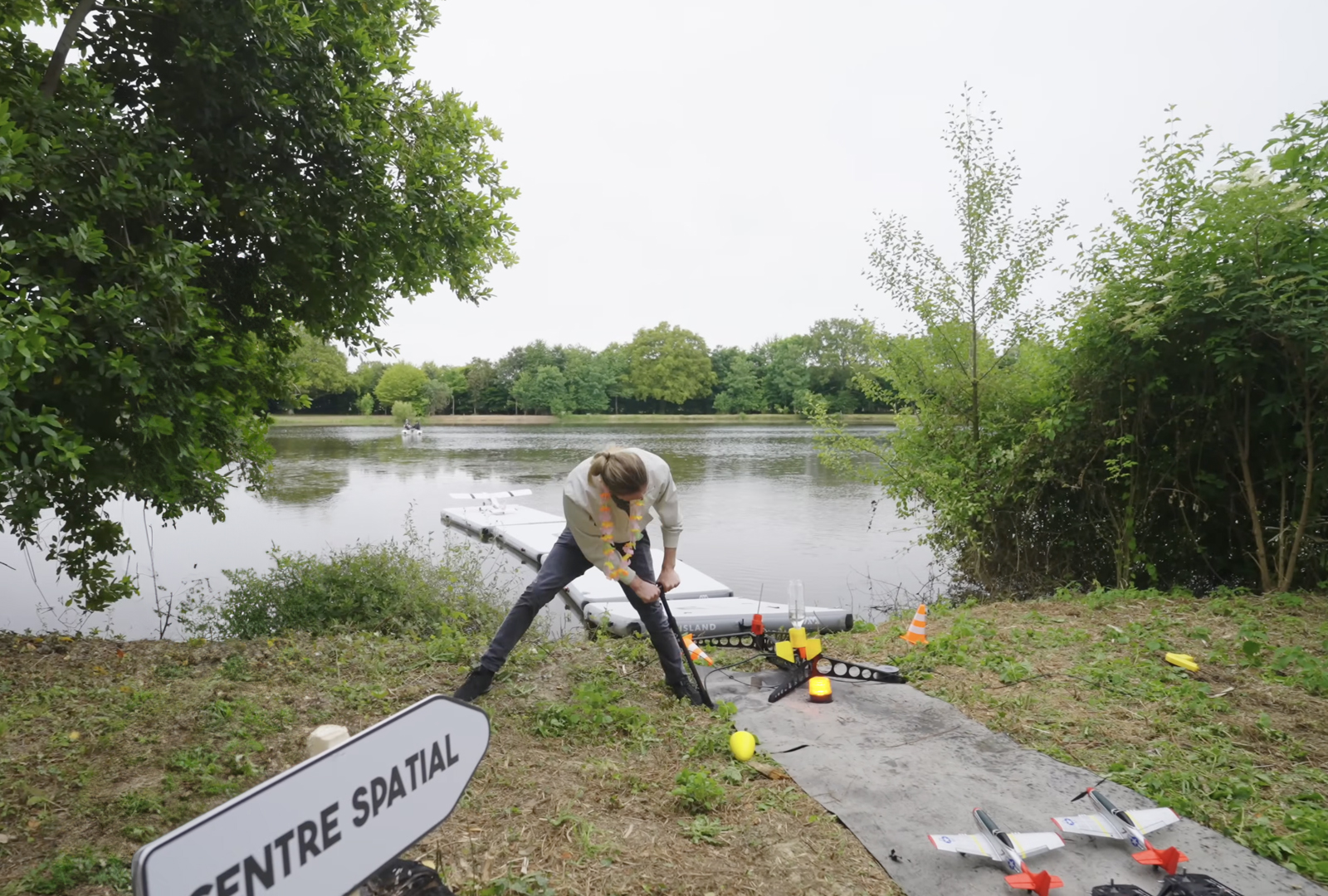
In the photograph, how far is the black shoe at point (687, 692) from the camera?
13.6 feet

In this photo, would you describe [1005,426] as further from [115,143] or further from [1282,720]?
[115,143]

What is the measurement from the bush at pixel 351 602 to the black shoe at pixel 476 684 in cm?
203

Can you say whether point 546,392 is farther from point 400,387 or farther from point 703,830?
point 703,830

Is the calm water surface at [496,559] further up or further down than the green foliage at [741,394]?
further down

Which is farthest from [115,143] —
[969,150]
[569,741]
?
Result: [969,150]

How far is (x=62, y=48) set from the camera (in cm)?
423

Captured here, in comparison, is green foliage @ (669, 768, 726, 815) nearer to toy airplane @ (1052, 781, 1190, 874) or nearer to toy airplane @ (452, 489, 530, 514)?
toy airplane @ (1052, 781, 1190, 874)

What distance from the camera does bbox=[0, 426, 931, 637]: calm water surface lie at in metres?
10.3

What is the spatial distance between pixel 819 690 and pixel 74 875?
3.34 metres

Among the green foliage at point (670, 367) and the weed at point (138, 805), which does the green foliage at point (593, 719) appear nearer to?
the weed at point (138, 805)

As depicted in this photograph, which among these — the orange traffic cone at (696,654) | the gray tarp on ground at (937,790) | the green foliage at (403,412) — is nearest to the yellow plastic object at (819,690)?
the gray tarp on ground at (937,790)

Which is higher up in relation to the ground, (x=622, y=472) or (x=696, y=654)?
(x=622, y=472)

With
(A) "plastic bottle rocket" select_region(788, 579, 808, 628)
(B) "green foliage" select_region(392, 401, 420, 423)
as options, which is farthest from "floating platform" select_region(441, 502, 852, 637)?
(B) "green foliage" select_region(392, 401, 420, 423)

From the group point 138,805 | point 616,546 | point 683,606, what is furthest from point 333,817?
point 683,606
